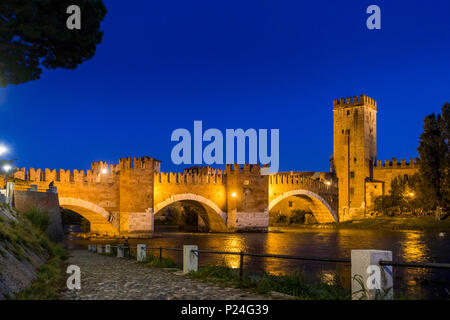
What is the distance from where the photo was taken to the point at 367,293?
5543 millimetres

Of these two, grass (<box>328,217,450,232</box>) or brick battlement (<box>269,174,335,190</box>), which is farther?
brick battlement (<box>269,174,335,190</box>)

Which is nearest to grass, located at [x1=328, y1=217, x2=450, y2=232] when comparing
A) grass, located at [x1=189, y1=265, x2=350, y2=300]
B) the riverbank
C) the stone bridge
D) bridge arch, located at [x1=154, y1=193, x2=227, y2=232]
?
the riverbank

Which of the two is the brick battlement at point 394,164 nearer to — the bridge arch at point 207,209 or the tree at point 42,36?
the bridge arch at point 207,209

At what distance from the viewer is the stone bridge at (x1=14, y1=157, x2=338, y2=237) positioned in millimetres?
29077

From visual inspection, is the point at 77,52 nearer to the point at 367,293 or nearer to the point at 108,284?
the point at 108,284

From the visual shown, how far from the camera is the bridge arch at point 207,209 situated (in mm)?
33759

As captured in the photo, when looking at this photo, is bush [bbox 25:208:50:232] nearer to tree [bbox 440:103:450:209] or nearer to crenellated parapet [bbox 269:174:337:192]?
crenellated parapet [bbox 269:174:337:192]

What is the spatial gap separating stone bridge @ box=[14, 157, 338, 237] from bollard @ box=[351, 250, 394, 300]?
70.2 feet

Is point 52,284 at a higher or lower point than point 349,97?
lower

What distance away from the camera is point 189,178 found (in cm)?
3500

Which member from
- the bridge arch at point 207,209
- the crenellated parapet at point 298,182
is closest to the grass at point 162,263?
the bridge arch at point 207,209
